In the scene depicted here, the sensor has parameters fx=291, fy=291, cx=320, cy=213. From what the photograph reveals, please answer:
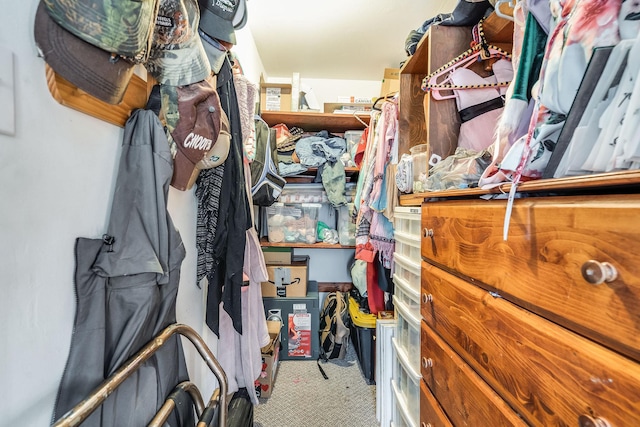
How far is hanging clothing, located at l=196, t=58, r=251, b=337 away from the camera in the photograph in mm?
1115

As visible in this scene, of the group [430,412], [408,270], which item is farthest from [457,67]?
[430,412]

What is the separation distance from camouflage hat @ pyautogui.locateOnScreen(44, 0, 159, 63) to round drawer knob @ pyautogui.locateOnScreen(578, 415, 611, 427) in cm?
92

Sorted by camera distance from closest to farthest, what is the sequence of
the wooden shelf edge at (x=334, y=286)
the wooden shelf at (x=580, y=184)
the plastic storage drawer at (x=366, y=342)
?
the wooden shelf at (x=580, y=184) < the plastic storage drawer at (x=366, y=342) < the wooden shelf edge at (x=334, y=286)

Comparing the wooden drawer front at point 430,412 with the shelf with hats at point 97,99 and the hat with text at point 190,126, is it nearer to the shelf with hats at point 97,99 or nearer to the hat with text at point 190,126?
the hat with text at point 190,126

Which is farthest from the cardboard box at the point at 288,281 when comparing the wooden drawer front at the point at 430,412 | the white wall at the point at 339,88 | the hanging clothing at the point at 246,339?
the white wall at the point at 339,88

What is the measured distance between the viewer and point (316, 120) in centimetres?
233

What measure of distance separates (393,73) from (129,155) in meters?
1.82

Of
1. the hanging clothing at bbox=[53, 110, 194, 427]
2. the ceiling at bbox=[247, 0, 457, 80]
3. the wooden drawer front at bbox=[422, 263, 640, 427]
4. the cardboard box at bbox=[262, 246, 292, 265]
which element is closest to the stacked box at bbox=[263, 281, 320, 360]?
the cardboard box at bbox=[262, 246, 292, 265]

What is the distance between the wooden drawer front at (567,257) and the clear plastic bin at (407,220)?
443mm

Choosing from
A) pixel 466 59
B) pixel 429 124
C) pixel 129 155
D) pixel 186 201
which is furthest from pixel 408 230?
pixel 129 155

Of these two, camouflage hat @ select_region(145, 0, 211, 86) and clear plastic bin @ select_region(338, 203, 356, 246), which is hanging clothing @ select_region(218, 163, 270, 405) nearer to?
camouflage hat @ select_region(145, 0, 211, 86)

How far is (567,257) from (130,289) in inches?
32.5

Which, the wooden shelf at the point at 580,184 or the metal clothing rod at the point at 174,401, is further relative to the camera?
the metal clothing rod at the point at 174,401

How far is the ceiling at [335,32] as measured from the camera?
65.9 inches
